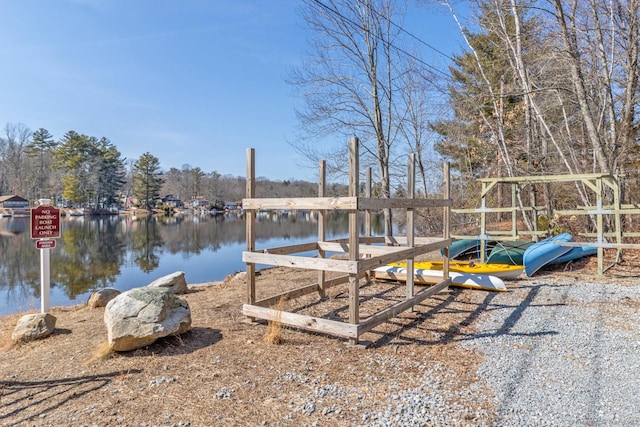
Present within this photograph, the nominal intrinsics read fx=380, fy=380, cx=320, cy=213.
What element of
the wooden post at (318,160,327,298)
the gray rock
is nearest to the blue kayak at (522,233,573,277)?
the wooden post at (318,160,327,298)

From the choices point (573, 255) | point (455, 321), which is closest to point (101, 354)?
point (455, 321)

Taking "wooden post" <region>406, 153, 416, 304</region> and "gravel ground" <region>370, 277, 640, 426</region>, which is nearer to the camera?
"gravel ground" <region>370, 277, 640, 426</region>

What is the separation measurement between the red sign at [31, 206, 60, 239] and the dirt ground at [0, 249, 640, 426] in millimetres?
1507

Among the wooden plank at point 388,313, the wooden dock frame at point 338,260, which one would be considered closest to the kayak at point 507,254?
the wooden dock frame at point 338,260

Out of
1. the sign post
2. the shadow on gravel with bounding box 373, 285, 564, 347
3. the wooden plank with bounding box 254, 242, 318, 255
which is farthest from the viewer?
the sign post

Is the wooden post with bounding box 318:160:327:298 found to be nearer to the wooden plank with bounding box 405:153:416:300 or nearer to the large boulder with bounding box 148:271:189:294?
the wooden plank with bounding box 405:153:416:300

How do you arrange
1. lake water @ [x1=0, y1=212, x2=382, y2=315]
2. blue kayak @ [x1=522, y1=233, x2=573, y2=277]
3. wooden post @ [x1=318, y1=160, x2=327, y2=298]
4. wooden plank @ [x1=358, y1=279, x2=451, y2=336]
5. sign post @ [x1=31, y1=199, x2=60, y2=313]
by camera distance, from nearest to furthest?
wooden plank @ [x1=358, y1=279, x2=451, y2=336], sign post @ [x1=31, y1=199, x2=60, y2=313], wooden post @ [x1=318, y1=160, x2=327, y2=298], blue kayak @ [x1=522, y1=233, x2=573, y2=277], lake water @ [x1=0, y1=212, x2=382, y2=315]

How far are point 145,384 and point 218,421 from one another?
39.8 inches

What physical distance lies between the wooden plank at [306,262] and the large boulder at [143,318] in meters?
1.04

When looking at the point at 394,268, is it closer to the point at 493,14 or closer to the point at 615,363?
the point at 615,363

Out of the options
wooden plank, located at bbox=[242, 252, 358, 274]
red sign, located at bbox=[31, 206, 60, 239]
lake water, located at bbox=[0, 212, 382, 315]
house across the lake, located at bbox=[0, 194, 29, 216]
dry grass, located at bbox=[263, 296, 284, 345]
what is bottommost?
lake water, located at bbox=[0, 212, 382, 315]

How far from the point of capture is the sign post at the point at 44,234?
5.64m

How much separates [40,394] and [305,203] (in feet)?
10.1

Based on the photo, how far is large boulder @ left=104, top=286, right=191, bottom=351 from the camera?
396 cm
